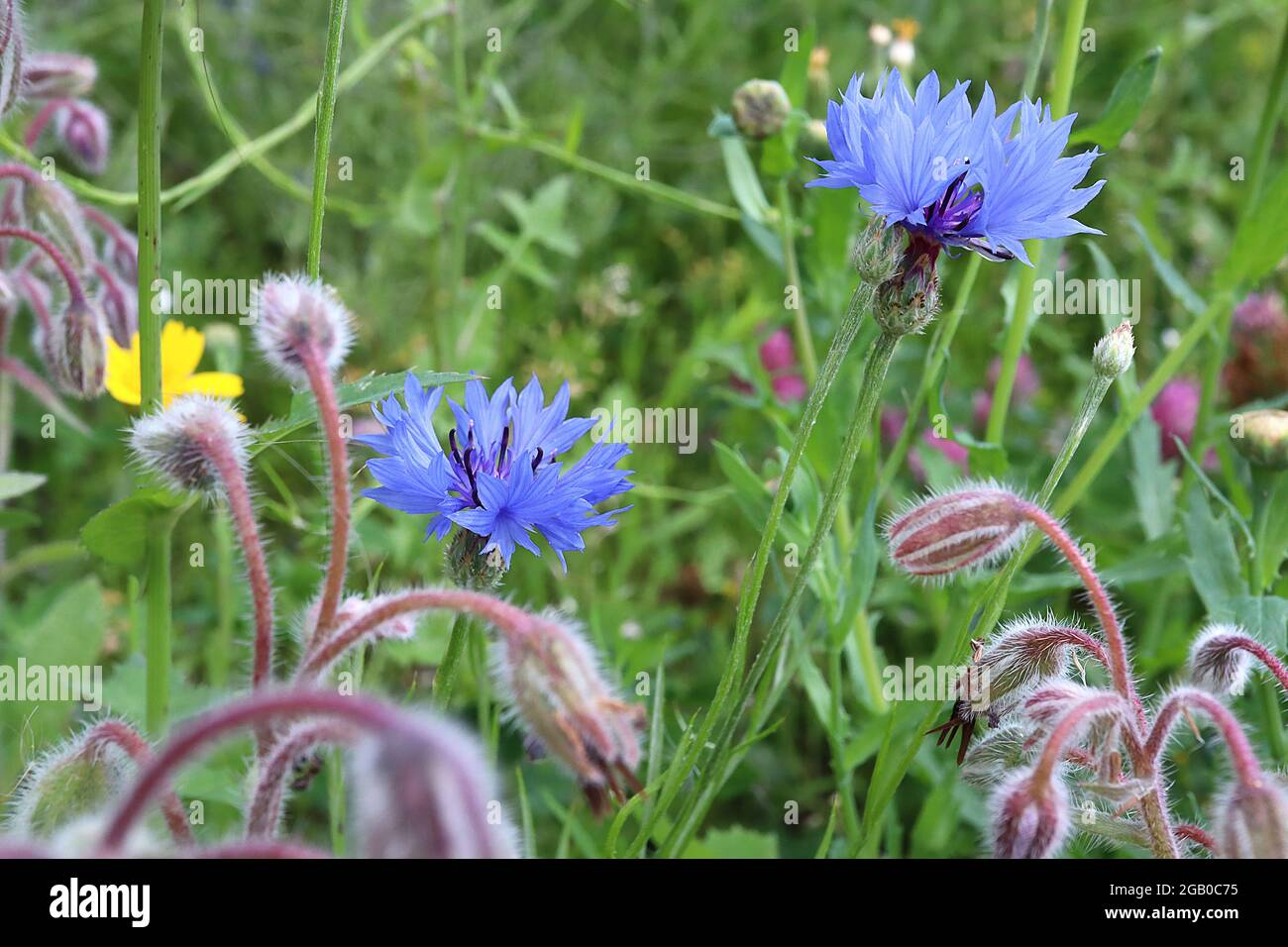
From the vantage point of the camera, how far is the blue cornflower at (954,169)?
3.92 feet

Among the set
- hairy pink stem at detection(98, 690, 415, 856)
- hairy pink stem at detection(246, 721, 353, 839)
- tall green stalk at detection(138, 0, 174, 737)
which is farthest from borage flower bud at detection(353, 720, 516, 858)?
tall green stalk at detection(138, 0, 174, 737)

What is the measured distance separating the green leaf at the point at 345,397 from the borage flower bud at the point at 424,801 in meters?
0.57

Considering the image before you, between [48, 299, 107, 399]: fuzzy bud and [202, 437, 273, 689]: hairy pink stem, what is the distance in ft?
2.05

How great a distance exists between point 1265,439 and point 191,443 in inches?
52.3

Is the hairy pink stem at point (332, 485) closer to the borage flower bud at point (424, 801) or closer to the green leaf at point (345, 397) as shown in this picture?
the green leaf at point (345, 397)

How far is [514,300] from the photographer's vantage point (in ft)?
10.3

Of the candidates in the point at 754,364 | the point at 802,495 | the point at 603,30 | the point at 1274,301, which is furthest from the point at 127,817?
the point at 603,30

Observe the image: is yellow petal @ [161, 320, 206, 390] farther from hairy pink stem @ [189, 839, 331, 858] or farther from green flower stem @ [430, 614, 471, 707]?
hairy pink stem @ [189, 839, 331, 858]

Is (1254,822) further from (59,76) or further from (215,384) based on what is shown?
(59,76)

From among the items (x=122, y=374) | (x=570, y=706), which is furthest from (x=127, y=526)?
(x=570, y=706)

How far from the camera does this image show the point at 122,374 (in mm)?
1775

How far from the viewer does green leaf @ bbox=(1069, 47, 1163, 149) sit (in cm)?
169
